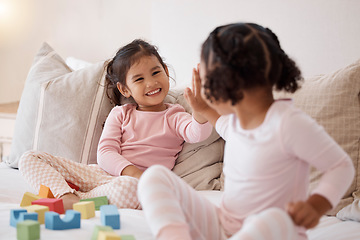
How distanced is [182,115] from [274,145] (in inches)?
30.6

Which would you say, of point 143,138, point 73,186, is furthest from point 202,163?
point 73,186

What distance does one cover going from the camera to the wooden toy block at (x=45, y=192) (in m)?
1.31

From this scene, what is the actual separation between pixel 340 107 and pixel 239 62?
66cm

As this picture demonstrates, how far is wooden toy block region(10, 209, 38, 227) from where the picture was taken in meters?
1.00

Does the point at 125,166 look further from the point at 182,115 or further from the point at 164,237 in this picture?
the point at 164,237

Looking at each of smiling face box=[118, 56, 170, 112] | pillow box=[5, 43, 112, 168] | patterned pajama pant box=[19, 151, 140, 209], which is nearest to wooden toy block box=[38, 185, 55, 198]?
patterned pajama pant box=[19, 151, 140, 209]

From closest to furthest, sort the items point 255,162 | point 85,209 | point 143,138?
1. point 255,162
2. point 85,209
3. point 143,138

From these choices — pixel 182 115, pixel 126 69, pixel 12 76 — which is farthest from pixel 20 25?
pixel 182 115

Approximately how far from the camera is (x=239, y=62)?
783 millimetres

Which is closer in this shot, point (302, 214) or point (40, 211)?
point (302, 214)

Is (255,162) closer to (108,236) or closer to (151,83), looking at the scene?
(108,236)

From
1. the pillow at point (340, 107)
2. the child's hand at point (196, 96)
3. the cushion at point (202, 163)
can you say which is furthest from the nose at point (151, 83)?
the pillow at point (340, 107)

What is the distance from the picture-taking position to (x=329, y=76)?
4.50ft

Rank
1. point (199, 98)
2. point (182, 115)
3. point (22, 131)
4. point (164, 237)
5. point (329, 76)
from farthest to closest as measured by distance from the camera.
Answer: point (22, 131), point (182, 115), point (329, 76), point (199, 98), point (164, 237)
